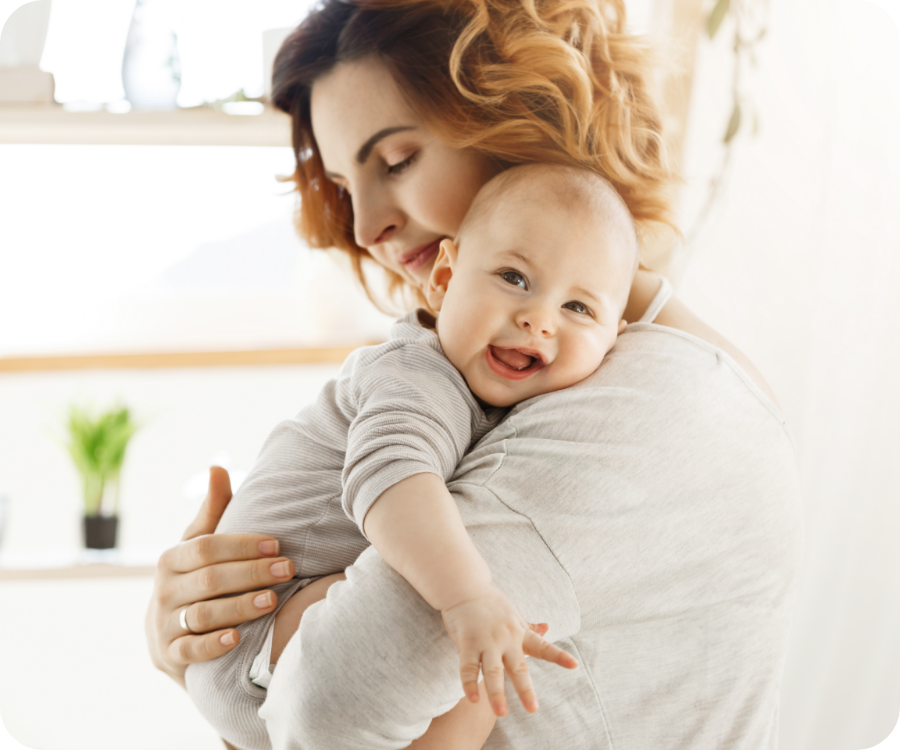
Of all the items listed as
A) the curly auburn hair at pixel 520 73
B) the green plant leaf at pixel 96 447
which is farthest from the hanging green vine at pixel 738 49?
the green plant leaf at pixel 96 447

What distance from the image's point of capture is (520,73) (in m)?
0.96

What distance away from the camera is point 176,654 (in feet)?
2.78

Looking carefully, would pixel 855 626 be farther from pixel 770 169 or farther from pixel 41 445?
pixel 41 445

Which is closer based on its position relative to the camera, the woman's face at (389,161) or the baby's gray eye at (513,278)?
the baby's gray eye at (513,278)

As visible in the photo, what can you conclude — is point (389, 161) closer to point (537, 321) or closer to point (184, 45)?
point (537, 321)

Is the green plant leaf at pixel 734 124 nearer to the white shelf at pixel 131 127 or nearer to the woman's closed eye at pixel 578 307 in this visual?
the white shelf at pixel 131 127

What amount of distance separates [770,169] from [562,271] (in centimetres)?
141

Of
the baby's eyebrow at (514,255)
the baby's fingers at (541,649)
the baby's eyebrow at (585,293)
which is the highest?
the baby's eyebrow at (514,255)

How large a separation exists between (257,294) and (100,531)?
91 centimetres

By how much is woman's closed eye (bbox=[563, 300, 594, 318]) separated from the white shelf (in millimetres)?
1224

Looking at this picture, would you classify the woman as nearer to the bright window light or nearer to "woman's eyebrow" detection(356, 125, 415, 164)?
"woman's eyebrow" detection(356, 125, 415, 164)

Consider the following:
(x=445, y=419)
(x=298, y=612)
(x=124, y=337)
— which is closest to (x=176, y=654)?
(x=298, y=612)

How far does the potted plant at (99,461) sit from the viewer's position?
83.1 inches

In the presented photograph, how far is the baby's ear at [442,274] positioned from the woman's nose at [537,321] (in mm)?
158
